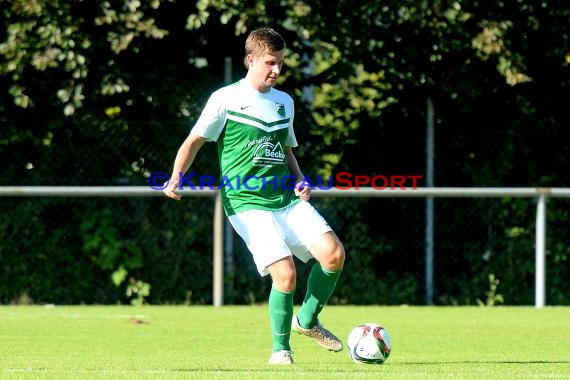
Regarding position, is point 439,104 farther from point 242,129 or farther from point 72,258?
point 242,129

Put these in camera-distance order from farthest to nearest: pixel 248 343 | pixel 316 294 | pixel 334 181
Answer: pixel 334 181
pixel 248 343
pixel 316 294

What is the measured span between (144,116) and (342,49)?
241cm

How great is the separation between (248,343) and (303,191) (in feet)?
6.43

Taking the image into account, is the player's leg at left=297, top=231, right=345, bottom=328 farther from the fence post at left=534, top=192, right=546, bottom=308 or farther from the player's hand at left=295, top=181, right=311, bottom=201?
the fence post at left=534, top=192, right=546, bottom=308

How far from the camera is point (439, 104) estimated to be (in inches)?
542

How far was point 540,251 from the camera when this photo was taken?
12.9m

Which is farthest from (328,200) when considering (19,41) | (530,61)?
(19,41)

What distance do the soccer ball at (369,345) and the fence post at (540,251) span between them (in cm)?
603

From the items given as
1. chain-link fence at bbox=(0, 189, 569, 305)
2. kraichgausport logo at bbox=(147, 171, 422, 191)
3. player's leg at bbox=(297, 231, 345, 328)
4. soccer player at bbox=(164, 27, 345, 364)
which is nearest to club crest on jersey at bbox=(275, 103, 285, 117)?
soccer player at bbox=(164, 27, 345, 364)

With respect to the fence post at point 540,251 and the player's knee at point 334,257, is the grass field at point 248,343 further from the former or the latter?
the player's knee at point 334,257

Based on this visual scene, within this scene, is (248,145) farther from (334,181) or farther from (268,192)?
(334,181)

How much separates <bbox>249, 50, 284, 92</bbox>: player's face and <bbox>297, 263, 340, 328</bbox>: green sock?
1.19 metres

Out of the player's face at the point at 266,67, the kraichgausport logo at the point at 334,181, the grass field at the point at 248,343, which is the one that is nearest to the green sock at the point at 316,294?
the grass field at the point at 248,343

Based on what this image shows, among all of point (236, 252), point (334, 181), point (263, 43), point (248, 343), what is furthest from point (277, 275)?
point (334, 181)
